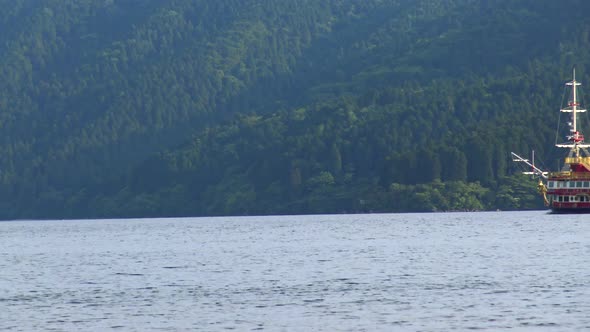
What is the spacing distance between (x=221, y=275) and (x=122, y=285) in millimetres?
10413

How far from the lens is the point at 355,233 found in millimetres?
183125

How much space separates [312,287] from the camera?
8719 centimetres

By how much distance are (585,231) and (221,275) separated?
229ft

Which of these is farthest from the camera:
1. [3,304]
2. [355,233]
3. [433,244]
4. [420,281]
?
[355,233]

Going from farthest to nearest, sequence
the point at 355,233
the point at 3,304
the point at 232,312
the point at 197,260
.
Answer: the point at 355,233, the point at 197,260, the point at 3,304, the point at 232,312

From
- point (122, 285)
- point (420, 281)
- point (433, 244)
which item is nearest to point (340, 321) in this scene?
point (420, 281)

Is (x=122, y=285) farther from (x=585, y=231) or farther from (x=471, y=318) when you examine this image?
(x=585, y=231)

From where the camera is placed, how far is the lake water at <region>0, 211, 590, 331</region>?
68.4 meters

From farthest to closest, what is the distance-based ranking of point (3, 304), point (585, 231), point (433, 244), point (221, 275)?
point (585, 231) < point (433, 244) < point (221, 275) < point (3, 304)

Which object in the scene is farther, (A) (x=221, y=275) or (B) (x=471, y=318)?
(A) (x=221, y=275)

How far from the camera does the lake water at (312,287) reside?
68438 mm

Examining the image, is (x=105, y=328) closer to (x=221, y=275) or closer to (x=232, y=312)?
(x=232, y=312)

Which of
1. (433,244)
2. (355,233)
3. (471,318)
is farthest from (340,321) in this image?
(355,233)

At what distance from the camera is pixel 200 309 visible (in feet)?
246
